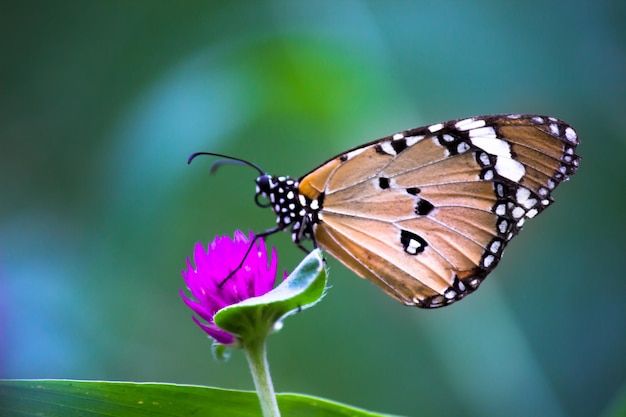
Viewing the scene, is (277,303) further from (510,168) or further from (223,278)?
(510,168)

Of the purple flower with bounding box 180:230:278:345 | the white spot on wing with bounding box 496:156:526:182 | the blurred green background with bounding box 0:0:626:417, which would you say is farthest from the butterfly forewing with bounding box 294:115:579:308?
the blurred green background with bounding box 0:0:626:417

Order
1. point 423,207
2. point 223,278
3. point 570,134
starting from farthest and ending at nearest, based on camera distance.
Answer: point 423,207 → point 570,134 → point 223,278

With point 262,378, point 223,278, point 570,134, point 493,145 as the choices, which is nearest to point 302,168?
point 493,145

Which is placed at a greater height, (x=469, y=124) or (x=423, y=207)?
(x=469, y=124)

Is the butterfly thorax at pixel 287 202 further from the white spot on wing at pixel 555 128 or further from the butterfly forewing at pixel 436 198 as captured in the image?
the white spot on wing at pixel 555 128

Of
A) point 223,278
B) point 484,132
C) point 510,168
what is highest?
point 223,278

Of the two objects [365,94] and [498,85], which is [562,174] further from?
[498,85]

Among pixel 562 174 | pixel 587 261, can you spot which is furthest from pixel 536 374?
pixel 562 174
